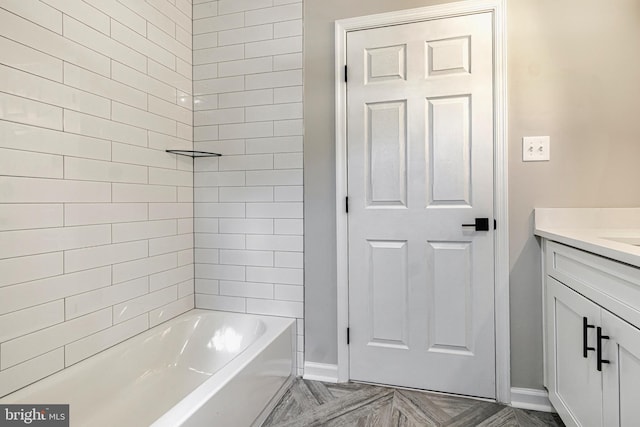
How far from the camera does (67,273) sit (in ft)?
4.54

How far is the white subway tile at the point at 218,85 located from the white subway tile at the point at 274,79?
7 cm

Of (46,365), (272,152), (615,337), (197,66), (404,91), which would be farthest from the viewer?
(197,66)

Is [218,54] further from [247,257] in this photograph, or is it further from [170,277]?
[170,277]

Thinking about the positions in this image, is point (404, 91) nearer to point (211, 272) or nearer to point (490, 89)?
point (490, 89)

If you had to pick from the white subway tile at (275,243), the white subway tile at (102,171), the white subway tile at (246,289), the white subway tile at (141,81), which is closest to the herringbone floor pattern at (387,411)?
the white subway tile at (246,289)

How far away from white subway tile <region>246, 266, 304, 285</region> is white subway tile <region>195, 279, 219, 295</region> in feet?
0.86

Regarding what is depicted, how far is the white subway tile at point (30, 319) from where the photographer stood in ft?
3.85

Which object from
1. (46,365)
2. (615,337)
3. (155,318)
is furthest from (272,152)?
(615,337)

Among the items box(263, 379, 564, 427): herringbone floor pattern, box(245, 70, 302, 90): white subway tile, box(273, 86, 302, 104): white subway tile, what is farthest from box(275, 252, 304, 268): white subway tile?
box(245, 70, 302, 90): white subway tile

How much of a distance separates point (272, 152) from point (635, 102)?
74.1 inches

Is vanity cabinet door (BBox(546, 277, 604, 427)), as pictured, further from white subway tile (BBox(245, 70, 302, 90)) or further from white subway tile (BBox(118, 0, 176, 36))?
white subway tile (BBox(118, 0, 176, 36))

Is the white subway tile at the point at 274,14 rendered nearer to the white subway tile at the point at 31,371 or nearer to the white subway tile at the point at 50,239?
the white subway tile at the point at 50,239

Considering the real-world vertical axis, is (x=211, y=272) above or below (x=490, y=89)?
below

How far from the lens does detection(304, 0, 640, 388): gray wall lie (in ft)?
5.22
